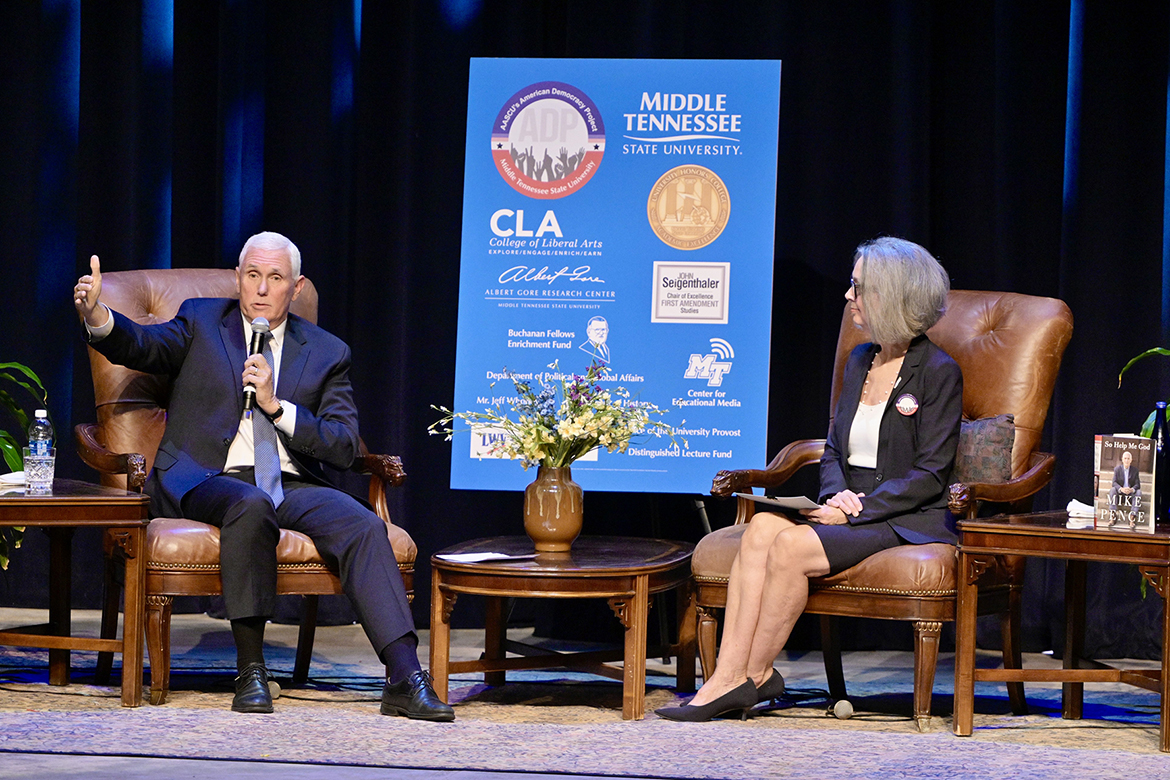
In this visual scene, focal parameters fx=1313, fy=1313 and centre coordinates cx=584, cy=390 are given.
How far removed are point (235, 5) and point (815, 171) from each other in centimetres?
224

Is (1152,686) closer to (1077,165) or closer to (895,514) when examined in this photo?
(895,514)

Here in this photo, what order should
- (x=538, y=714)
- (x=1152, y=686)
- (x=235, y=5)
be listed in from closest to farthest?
(x=1152, y=686) < (x=538, y=714) < (x=235, y=5)

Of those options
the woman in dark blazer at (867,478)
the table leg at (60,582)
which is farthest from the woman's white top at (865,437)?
the table leg at (60,582)

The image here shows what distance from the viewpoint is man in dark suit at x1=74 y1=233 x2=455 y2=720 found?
3338mm

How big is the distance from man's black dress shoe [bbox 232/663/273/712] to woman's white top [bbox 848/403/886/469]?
170 centimetres

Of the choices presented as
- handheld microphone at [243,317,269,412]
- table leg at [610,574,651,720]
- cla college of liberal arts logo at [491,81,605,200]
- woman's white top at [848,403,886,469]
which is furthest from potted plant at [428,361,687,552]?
cla college of liberal arts logo at [491,81,605,200]

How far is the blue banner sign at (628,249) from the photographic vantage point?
4242 millimetres

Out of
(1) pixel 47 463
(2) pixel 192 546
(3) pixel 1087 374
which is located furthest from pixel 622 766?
(3) pixel 1087 374

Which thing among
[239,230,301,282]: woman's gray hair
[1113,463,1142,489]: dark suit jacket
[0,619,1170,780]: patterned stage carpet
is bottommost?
[0,619,1170,780]: patterned stage carpet

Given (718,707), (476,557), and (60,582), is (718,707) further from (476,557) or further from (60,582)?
(60,582)

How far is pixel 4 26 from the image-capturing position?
5.05m

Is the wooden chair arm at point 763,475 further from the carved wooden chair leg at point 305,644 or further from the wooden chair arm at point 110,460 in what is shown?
the wooden chair arm at point 110,460

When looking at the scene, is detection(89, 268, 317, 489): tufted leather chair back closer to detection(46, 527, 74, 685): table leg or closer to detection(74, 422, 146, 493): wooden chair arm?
detection(74, 422, 146, 493): wooden chair arm

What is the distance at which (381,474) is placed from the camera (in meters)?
3.79
